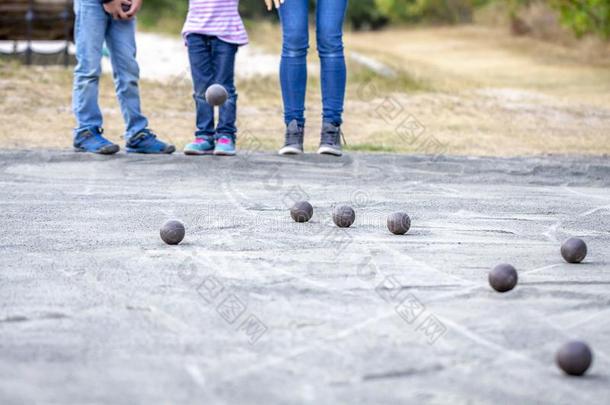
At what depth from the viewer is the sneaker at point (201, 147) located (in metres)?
9.34

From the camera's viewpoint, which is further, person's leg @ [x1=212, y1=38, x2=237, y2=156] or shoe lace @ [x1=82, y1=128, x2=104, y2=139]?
shoe lace @ [x1=82, y1=128, x2=104, y2=139]

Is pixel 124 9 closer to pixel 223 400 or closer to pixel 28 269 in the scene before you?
pixel 28 269

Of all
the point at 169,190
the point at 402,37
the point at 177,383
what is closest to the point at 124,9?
the point at 169,190

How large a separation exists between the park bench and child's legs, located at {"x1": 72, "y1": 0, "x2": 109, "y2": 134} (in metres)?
7.82

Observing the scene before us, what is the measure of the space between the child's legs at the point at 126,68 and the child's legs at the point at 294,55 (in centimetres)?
115

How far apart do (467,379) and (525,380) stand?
0.60ft

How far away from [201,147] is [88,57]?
3.50ft

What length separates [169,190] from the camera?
7918mm

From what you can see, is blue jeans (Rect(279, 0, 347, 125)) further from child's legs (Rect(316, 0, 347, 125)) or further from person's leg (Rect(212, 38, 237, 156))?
person's leg (Rect(212, 38, 237, 156))

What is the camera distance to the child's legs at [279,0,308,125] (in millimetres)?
8805

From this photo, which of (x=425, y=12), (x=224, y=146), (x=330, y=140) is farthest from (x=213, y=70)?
(x=425, y=12)

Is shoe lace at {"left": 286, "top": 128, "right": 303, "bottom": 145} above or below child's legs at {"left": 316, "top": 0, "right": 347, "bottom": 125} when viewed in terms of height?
below

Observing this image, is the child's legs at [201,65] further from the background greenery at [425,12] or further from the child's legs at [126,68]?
the background greenery at [425,12]

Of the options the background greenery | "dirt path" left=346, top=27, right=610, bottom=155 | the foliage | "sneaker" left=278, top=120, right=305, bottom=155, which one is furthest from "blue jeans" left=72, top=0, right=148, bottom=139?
the foliage
